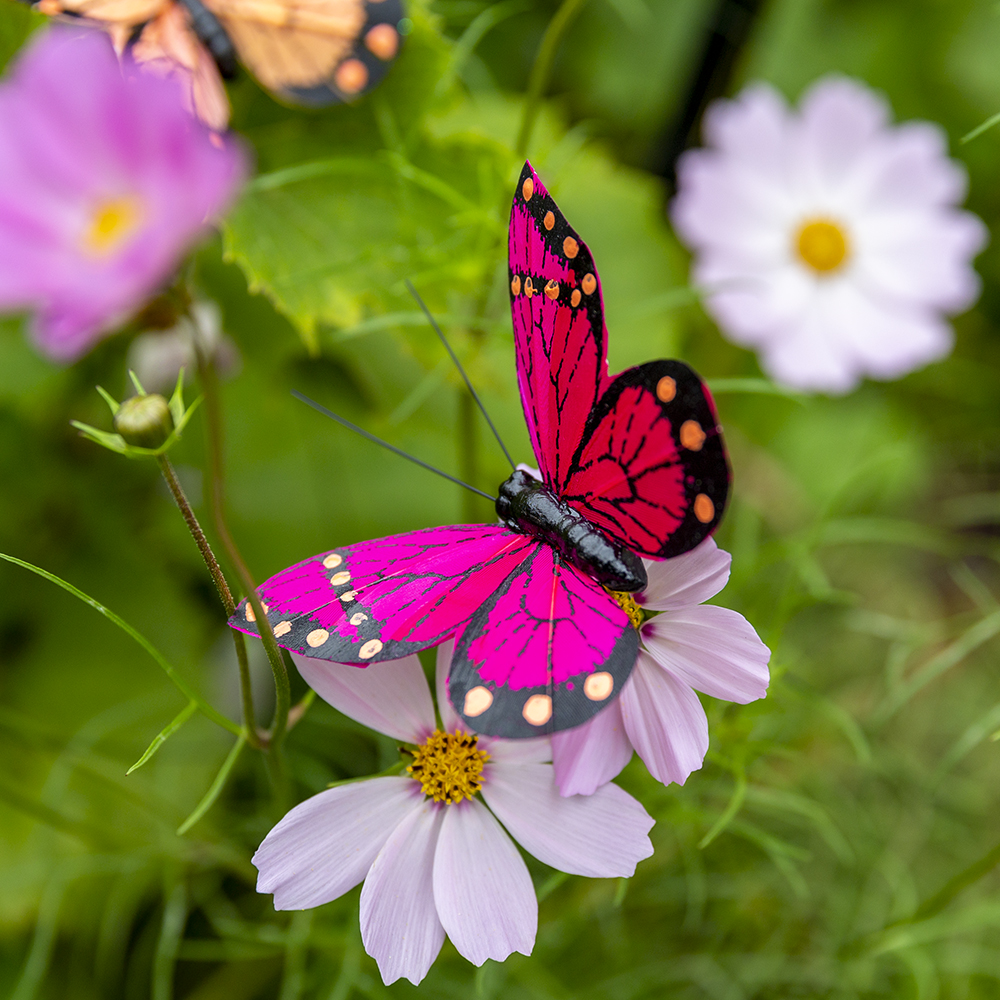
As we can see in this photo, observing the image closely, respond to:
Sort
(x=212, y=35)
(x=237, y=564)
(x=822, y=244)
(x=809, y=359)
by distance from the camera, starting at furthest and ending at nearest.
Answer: (x=822, y=244)
(x=809, y=359)
(x=212, y=35)
(x=237, y=564)

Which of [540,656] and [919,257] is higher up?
[919,257]

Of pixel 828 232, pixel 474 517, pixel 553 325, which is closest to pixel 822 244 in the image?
pixel 828 232

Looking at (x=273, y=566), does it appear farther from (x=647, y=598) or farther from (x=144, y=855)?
(x=647, y=598)

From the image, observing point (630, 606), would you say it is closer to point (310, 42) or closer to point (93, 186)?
point (93, 186)

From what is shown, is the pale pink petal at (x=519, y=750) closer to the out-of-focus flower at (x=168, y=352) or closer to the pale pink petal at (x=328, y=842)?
the pale pink petal at (x=328, y=842)

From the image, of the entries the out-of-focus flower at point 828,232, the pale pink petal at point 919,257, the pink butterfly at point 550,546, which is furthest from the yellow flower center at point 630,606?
the pale pink petal at point 919,257

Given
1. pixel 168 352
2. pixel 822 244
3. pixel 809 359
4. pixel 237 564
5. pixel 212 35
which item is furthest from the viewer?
pixel 822 244
